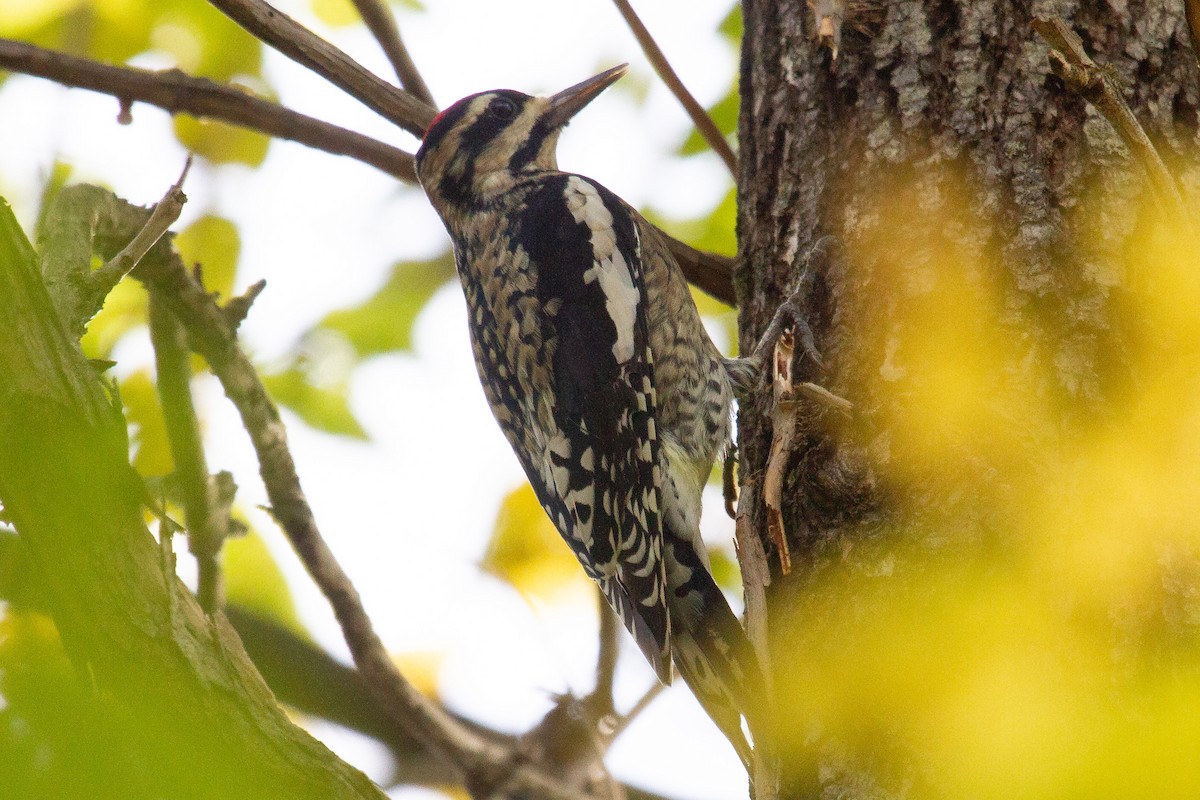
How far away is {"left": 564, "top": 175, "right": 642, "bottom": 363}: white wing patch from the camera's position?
2980 millimetres

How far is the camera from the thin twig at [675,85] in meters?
2.75

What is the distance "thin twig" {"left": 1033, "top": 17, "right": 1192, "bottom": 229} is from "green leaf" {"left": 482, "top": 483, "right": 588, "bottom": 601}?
2173mm

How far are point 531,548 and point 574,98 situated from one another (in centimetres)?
148

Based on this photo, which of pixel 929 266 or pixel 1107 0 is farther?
pixel 1107 0

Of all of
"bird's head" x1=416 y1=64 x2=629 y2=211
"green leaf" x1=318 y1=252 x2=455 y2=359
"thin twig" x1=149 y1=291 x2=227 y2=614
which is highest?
"bird's head" x1=416 y1=64 x2=629 y2=211

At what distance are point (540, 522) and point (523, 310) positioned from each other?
784mm

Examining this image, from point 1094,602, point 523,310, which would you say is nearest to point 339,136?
point 523,310

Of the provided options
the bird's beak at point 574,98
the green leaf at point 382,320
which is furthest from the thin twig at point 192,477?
the bird's beak at point 574,98

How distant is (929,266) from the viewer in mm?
2016

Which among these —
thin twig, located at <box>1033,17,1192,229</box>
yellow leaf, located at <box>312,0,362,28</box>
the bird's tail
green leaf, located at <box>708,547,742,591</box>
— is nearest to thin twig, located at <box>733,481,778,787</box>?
the bird's tail

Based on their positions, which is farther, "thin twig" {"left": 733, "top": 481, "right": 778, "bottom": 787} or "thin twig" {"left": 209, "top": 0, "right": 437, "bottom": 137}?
"thin twig" {"left": 209, "top": 0, "right": 437, "bottom": 137}

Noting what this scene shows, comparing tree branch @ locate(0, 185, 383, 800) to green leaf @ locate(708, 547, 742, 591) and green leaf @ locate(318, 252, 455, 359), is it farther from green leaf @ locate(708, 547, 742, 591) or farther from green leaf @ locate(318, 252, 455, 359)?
green leaf @ locate(708, 547, 742, 591)

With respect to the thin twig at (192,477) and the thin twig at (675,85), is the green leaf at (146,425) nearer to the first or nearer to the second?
the thin twig at (192,477)

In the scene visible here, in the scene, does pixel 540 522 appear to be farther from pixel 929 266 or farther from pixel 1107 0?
pixel 1107 0
